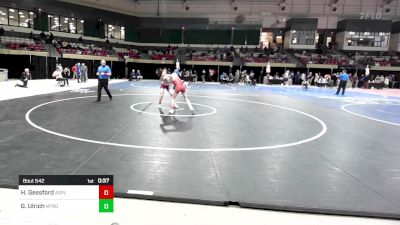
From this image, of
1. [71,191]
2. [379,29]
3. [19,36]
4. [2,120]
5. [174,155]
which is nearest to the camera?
[71,191]

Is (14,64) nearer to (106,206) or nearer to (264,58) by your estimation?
(264,58)

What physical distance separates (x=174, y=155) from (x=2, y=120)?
600 cm

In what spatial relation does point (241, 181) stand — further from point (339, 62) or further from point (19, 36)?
point (339, 62)

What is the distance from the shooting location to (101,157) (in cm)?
587

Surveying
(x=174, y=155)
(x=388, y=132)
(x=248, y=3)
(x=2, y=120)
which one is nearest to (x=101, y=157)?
(x=174, y=155)

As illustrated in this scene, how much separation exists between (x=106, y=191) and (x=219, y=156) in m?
3.87

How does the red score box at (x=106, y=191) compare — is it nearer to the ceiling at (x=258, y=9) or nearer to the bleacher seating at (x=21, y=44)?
the bleacher seating at (x=21, y=44)

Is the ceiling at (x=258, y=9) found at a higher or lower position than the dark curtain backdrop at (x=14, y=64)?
higher

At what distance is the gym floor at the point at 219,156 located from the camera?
14.5 ft

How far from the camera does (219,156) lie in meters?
6.32

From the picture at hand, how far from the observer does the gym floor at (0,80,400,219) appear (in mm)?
4414

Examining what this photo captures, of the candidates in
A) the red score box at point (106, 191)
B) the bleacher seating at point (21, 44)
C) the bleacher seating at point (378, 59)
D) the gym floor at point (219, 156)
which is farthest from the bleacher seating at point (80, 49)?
the red score box at point (106, 191)

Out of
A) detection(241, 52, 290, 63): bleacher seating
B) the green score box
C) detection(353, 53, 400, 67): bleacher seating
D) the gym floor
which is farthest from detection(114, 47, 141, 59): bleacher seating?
the green score box

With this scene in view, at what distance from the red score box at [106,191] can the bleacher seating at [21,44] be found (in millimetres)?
30906
